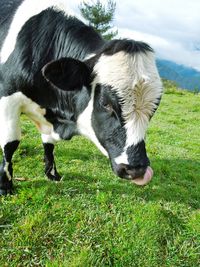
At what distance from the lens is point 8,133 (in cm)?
451

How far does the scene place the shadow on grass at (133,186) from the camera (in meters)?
4.89

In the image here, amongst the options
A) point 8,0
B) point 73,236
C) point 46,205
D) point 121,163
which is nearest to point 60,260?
point 73,236

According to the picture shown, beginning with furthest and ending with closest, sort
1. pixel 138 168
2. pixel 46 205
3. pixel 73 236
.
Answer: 1. pixel 46 205
2. pixel 73 236
3. pixel 138 168

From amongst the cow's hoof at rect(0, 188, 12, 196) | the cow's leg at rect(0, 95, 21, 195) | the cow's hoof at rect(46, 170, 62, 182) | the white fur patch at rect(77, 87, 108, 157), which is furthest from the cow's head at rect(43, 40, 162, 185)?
the cow's hoof at rect(46, 170, 62, 182)

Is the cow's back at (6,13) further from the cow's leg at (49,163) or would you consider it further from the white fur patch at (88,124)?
the cow's leg at (49,163)

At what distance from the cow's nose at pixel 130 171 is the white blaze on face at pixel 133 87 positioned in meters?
0.06

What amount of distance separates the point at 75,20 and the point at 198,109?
1294 cm

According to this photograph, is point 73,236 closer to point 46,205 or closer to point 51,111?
point 46,205

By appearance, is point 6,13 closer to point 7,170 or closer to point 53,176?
Answer: point 7,170

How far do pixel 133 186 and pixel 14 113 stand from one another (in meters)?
2.02

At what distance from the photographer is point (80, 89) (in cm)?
388

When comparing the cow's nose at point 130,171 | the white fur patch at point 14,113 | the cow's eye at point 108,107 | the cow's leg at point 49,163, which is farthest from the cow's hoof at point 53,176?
the cow's eye at point 108,107

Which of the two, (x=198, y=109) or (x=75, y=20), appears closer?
(x=75, y=20)

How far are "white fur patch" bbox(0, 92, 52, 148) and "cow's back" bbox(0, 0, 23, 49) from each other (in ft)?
2.38
